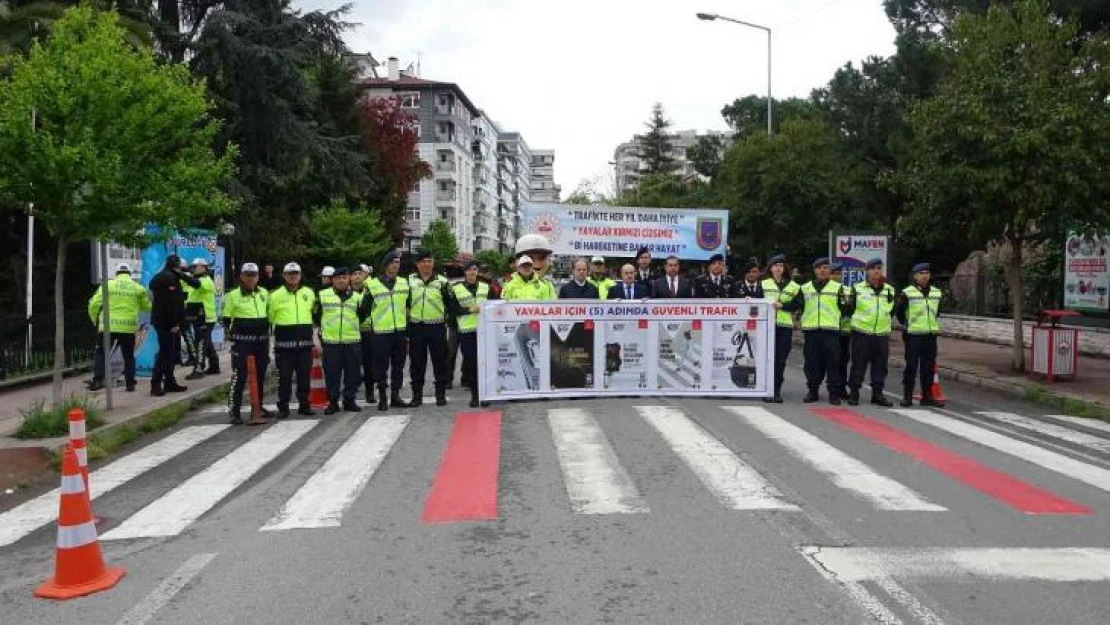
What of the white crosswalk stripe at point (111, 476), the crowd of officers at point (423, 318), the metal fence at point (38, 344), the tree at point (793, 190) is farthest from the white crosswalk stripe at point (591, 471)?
the tree at point (793, 190)

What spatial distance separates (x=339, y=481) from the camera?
7.68 meters

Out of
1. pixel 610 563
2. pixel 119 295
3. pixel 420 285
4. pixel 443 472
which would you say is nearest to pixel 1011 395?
pixel 420 285

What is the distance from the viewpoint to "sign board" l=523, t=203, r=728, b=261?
1852 cm

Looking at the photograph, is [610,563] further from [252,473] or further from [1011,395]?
[1011,395]

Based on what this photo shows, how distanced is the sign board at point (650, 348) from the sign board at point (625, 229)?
597cm

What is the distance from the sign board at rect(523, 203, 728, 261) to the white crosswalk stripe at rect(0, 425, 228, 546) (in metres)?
9.00

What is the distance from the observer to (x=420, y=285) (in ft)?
39.0

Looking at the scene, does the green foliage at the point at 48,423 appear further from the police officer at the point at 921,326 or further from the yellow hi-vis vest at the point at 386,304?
the police officer at the point at 921,326

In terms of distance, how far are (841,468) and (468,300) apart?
5.52 metres

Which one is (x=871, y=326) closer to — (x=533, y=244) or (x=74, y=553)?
(x=533, y=244)

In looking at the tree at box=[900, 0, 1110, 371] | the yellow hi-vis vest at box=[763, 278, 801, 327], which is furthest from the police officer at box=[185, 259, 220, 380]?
the tree at box=[900, 0, 1110, 371]

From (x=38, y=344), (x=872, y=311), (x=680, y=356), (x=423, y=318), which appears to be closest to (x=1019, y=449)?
(x=872, y=311)

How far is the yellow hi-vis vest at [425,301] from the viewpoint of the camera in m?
11.9

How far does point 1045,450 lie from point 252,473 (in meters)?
7.81
